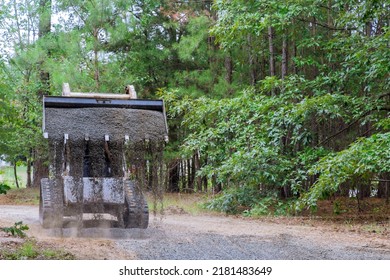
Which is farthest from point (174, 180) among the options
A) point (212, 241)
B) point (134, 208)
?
point (212, 241)

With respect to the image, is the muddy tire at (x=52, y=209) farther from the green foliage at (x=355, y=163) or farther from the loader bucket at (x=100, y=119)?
the green foliage at (x=355, y=163)

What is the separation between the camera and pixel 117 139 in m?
6.18

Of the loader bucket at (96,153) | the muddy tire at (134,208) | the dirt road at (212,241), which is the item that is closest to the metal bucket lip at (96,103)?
the loader bucket at (96,153)

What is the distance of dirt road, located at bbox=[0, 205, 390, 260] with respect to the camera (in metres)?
5.27

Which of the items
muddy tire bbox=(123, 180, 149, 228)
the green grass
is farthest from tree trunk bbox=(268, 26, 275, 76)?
the green grass

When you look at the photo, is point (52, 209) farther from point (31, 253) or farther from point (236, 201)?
point (236, 201)

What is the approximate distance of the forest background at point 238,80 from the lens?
A: 27.5 feet

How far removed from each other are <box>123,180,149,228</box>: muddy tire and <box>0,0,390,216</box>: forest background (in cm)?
146

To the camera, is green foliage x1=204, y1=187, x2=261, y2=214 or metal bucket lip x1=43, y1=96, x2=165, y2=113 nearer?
metal bucket lip x1=43, y1=96, x2=165, y2=113

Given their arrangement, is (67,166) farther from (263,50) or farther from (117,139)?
(263,50)

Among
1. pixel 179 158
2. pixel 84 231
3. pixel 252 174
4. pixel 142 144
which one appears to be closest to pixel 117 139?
pixel 142 144

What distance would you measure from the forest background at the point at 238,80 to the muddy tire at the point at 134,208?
1.46 meters

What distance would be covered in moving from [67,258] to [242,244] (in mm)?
1758

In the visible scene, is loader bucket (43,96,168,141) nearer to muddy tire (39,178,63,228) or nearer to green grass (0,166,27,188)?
muddy tire (39,178,63,228)
